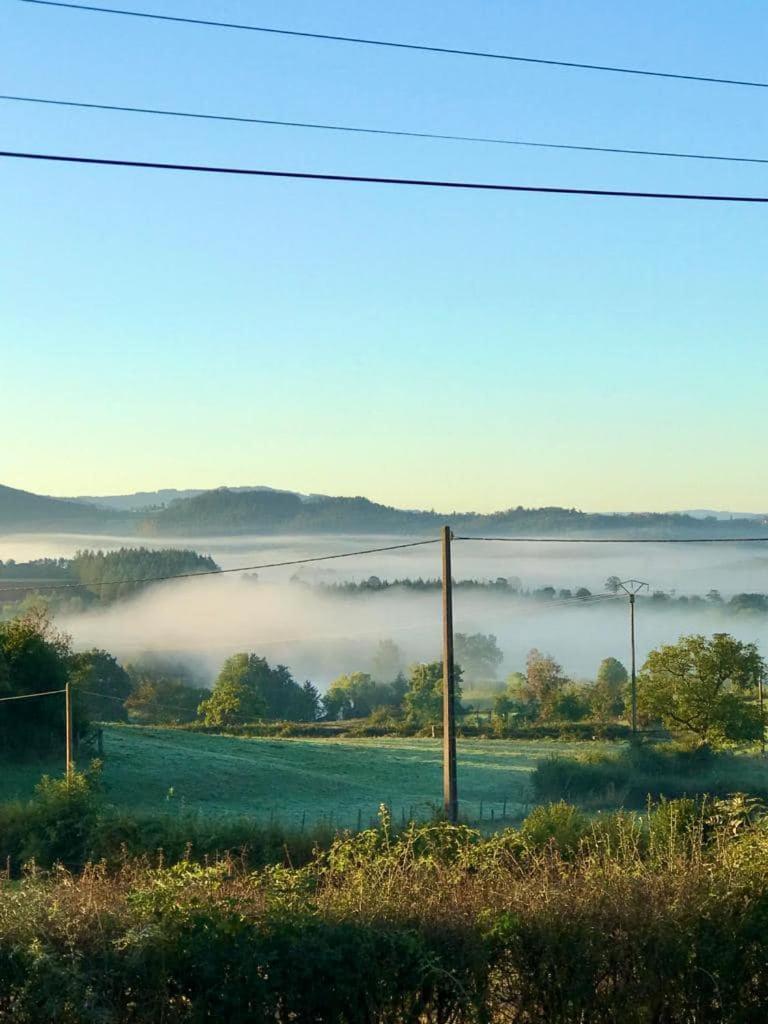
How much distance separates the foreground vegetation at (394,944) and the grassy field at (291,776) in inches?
1066

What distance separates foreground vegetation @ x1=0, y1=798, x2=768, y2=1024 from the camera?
6711 millimetres

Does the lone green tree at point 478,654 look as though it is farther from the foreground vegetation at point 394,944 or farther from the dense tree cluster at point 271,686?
the foreground vegetation at point 394,944

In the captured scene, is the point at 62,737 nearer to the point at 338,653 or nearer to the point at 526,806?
the point at 526,806

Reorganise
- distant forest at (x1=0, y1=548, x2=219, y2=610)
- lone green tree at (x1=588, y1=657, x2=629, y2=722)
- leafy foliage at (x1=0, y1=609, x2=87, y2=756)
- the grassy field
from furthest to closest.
→ distant forest at (x1=0, y1=548, x2=219, y2=610)
lone green tree at (x1=588, y1=657, x2=629, y2=722)
leafy foliage at (x1=0, y1=609, x2=87, y2=756)
the grassy field

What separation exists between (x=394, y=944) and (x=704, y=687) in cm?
5463

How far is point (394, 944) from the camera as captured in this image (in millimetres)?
6977

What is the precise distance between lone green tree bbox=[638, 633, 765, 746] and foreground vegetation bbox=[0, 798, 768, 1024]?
168 ft

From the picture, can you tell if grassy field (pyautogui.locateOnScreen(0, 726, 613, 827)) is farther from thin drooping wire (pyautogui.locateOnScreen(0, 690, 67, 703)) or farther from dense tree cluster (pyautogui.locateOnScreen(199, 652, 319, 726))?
dense tree cluster (pyautogui.locateOnScreen(199, 652, 319, 726))

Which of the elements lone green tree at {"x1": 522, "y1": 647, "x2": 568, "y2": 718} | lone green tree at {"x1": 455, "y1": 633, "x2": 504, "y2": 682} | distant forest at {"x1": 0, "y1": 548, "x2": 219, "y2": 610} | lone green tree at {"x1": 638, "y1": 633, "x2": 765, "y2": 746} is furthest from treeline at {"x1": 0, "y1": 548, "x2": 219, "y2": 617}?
lone green tree at {"x1": 638, "y1": 633, "x2": 765, "y2": 746}

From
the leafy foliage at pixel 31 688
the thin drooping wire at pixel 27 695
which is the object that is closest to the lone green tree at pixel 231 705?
the leafy foliage at pixel 31 688

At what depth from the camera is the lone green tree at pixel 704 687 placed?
190 ft

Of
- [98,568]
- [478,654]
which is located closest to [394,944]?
[98,568]

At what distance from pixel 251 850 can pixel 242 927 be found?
18.7 m

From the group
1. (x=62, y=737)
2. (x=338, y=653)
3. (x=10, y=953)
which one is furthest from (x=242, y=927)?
(x=338, y=653)
